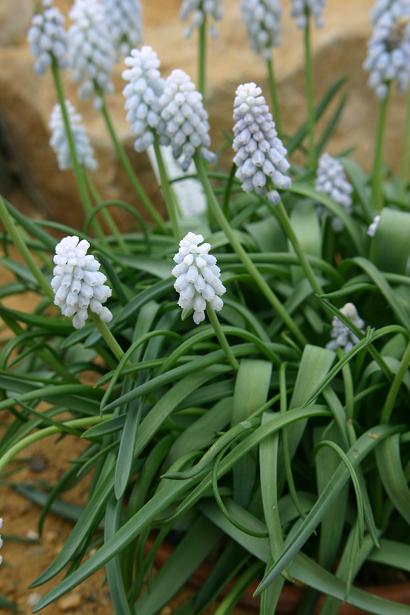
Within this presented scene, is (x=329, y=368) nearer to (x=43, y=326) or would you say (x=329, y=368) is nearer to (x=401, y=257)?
(x=401, y=257)

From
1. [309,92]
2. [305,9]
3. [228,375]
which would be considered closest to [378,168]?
[309,92]

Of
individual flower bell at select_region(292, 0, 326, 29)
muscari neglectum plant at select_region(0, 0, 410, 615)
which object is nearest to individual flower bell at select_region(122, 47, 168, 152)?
muscari neglectum plant at select_region(0, 0, 410, 615)

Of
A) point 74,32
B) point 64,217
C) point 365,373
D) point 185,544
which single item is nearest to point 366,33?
point 64,217

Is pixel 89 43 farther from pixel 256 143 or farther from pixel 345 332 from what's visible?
pixel 345 332

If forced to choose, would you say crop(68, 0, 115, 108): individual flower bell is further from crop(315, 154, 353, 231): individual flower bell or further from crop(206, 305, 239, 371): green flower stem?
crop(206, 305, 239, 371): green flower stem

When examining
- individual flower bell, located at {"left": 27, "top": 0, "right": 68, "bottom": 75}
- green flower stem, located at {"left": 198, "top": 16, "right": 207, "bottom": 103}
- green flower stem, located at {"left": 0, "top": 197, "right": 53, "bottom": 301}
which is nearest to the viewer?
green flower stem, located at {"left": 0, "top": 197, "right": 53, "bottom": 301}

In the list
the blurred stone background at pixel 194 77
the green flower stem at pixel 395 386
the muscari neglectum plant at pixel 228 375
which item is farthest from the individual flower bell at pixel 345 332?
the blurred stone background at pixel 194 77
